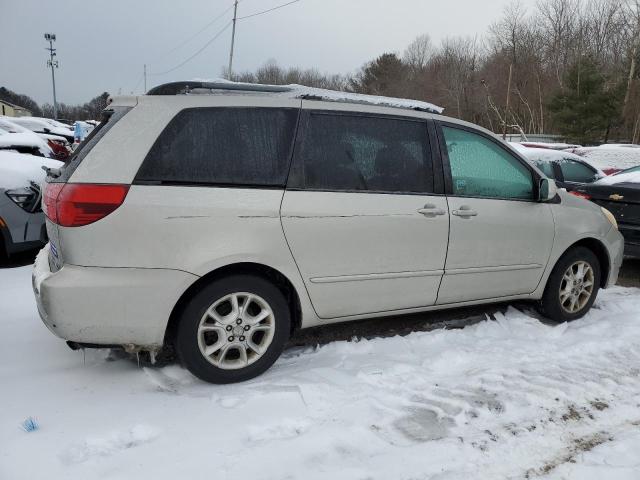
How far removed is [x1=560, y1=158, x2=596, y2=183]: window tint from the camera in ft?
32.4

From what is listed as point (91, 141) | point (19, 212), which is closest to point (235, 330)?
point (91, 141)

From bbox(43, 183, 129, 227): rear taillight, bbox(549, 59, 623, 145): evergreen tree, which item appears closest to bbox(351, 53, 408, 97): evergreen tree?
bbox(549, 59, 623, 145): evergreen tree

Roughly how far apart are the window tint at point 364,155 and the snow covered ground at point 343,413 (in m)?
1.21

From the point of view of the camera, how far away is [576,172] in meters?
9.93

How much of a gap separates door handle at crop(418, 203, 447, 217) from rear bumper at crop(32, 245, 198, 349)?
1635 millimetres

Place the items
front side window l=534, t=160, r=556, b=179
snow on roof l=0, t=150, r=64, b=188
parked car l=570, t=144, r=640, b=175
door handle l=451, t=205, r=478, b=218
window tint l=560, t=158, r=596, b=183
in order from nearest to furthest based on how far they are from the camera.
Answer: door handle l=451, t=205, r=478, b=218 → snow on roof l=0, t=150, r=64, b=188 → front side window l=534, t=160, r=556, b=179 → window tint l=560, t=158, r=596, b=183 → parked car l=570, t=144, r=640, b=175

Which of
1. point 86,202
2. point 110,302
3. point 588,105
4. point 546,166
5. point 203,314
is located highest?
point 588,105

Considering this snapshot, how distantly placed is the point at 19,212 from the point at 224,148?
3706 millimetres

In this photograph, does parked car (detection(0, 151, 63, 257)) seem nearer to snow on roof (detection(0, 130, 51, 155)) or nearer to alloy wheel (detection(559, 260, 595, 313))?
snow on roof (detection(0, 130, 51, 155))

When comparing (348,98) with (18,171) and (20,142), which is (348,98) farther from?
(20,142)

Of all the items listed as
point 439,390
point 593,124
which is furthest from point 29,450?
point 593,124

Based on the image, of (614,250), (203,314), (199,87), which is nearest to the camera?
(203,314)

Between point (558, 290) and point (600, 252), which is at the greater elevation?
point (600, 252)

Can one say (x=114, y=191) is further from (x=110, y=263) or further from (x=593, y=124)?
→ (x=593, y=124)
